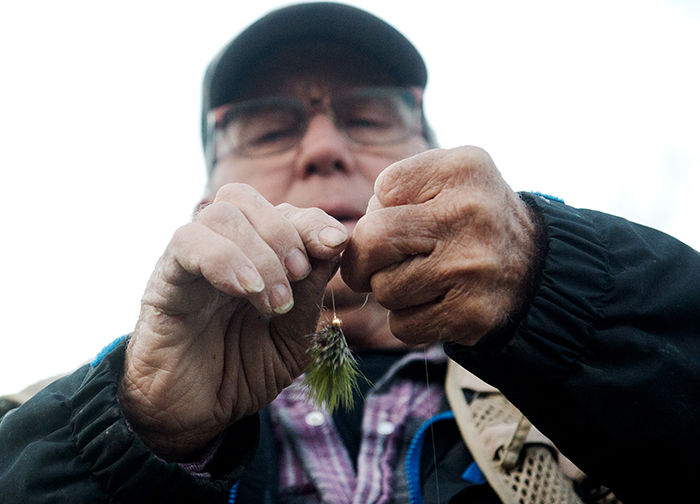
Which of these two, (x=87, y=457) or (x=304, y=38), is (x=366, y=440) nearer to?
(x=87, y=457)

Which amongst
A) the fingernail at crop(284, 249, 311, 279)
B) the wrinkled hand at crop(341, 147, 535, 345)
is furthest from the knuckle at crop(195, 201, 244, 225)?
the wrinkled hand at crop(341, 147, 535, 345)

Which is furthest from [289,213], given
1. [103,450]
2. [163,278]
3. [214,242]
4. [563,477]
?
[563,477]

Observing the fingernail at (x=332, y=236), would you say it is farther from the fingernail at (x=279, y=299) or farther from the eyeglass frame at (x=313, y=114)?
the eyeglass frame at (x=313, y=114)

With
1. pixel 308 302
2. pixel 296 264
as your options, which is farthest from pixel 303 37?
pixel 296 264

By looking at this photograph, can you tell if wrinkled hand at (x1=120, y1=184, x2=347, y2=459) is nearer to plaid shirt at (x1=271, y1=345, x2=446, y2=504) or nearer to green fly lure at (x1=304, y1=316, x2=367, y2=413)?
green fly lure at (x1=304, y1=316, x2=367, y2=413)

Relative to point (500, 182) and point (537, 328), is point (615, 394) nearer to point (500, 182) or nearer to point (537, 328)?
point (537, 328)

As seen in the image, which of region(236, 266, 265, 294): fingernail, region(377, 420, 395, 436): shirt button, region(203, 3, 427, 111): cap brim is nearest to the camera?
region(236, 266, 265, 294): fingernail
